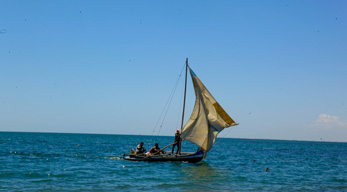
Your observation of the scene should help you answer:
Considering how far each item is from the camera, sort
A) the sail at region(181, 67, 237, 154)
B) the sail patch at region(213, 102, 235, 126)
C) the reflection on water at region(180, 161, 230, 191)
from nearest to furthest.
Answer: the reflection on water at region(180, 161, 230, 191) < the sail patch at region(213, 102, 235, 126) < the sail at region(181, 67, 237, 154)

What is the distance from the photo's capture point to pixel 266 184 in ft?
80.5

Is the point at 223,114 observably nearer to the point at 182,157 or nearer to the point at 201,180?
the point at 182,157

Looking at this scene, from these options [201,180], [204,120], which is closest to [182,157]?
[204,120]

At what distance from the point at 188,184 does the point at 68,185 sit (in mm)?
7691

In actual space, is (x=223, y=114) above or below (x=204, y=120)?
above

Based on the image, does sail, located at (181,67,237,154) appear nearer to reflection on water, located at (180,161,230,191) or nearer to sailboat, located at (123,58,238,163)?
sailboat, located at (123,58,238,163)

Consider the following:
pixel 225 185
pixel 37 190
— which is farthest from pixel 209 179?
pixel 37 190

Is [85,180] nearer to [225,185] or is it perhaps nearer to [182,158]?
[225,185]

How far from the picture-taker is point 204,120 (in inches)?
1291

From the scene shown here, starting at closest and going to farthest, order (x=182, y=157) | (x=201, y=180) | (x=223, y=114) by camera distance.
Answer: (x=201, y=180), (x=223, y=114), (x=182, y=157)

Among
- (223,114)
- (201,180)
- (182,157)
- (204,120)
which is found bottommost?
(201,180)

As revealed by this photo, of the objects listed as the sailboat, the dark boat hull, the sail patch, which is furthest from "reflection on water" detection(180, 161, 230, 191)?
the sail patch

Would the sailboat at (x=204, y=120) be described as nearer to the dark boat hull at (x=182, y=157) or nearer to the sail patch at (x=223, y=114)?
the sail patch at (x=223, y=114)

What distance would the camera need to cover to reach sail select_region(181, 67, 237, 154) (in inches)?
1270
